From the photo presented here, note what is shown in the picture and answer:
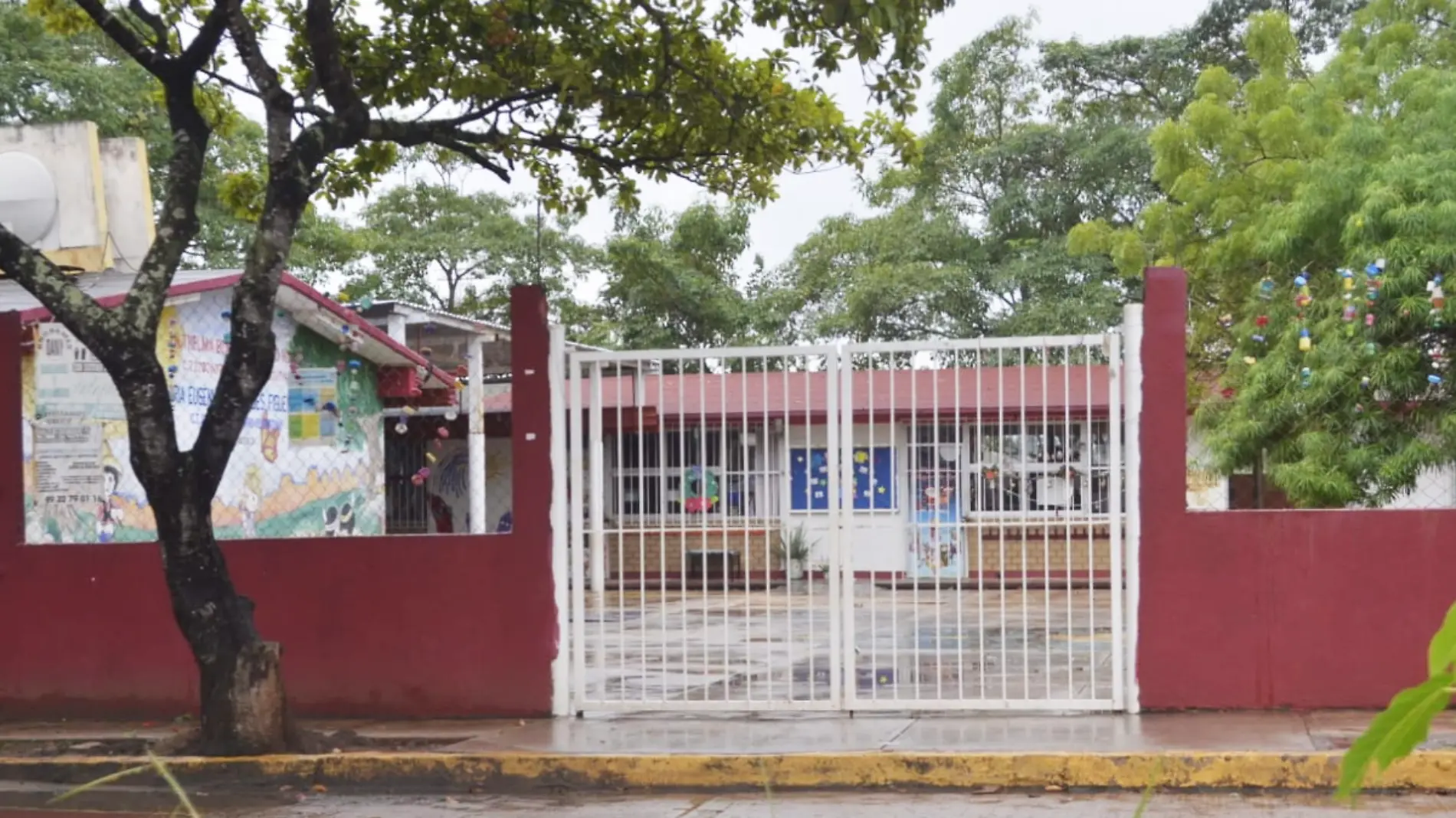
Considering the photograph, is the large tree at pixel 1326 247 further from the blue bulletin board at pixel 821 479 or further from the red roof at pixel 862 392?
the blue bulletin board at pixel 821 479

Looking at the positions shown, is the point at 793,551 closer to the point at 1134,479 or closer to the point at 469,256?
the point at 1134,479

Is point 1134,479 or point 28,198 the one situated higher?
point 28,198

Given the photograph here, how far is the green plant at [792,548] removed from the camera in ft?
31.1

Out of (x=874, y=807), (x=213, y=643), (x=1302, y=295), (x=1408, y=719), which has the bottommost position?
(x=874, y=807)

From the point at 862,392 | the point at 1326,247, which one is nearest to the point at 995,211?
the point at 862,392

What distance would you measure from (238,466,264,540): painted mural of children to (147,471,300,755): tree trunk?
504 cm

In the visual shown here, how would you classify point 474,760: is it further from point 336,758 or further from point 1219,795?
point 1219,795

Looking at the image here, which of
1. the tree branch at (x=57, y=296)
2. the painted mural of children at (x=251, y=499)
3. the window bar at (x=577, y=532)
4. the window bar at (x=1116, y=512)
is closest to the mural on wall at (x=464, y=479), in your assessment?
the painted mural of children at (x=251, y=499)

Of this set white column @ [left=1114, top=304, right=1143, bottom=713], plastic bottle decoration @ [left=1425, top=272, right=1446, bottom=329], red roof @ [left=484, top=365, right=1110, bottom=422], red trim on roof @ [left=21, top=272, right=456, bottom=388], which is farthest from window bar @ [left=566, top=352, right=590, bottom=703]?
Result: red roof @ [left=484, top=365, right=1110, bottom=422]

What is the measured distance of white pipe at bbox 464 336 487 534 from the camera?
55.5 ft

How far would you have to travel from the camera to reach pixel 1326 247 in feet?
54.2

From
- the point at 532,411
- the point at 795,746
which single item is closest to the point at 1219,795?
the point at 795,746

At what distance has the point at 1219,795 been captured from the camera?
7578 mm

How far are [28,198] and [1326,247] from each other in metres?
12.8
